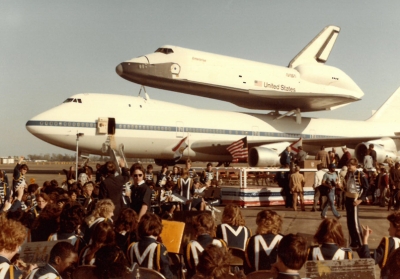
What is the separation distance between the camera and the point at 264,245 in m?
4.59

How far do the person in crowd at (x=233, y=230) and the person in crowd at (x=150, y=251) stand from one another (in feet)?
3.28

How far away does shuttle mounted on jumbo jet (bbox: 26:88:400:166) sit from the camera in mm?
22750

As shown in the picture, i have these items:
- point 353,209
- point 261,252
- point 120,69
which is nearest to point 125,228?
point 261,252

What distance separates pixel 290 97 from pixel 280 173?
14.5 m

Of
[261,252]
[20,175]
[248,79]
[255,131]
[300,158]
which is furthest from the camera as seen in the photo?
[248,79]

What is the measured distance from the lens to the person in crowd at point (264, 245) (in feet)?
15.0

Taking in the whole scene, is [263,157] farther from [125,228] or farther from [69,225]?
[69,225]

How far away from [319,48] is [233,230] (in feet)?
112

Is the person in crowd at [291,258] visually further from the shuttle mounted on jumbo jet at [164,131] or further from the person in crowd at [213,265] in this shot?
the shuttle mounted on jumbo jet at [164,131]

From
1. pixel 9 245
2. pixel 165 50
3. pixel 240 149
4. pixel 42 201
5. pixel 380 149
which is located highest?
pixel 165 50

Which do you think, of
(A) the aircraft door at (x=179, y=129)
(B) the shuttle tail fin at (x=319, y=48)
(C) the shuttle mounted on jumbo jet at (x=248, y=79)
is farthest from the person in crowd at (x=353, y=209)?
(B) the shuttle tail fin at (x=319, y=48)

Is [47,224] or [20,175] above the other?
[20,175]

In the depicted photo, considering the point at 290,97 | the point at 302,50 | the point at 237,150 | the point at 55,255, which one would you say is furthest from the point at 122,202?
the point at 302,50

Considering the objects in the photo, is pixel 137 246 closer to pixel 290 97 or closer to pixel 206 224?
pixel 206 224
